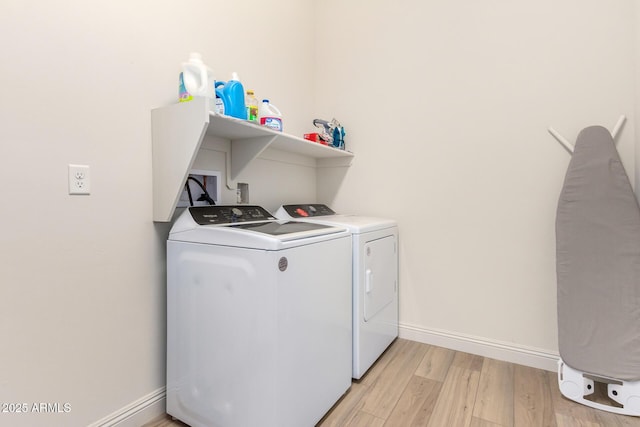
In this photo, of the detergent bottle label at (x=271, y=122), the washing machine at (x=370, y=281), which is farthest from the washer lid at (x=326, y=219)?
the detergent bottle label at (x=271, y=122)

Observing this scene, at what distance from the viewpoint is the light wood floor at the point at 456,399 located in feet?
4.73

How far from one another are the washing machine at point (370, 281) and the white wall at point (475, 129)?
0.21 meters

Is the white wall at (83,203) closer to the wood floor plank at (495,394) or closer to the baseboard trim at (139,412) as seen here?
the baseboard trim at (139,412)

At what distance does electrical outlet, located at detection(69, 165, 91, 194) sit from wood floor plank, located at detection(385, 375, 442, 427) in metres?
1.58

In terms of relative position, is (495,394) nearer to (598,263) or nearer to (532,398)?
(532,398)

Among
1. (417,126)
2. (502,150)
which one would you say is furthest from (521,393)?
(417,126)

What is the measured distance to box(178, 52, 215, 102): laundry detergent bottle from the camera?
4.59 ft

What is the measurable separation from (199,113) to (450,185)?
62.7 inches

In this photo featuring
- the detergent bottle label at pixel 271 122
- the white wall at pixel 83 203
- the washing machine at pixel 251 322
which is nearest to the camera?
the white wall at pixel 83 203

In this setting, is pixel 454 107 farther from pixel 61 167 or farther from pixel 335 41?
pixel 61 167

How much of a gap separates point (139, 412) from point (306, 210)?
137 centimetres

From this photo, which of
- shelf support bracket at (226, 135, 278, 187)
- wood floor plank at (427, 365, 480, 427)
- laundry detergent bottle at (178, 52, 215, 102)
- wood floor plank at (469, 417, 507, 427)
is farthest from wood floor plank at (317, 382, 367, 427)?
laundry detergent bottle at (178, 52, 215, 102)

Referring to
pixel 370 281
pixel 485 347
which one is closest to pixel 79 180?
pixel 370 281

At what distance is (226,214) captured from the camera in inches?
62.6
